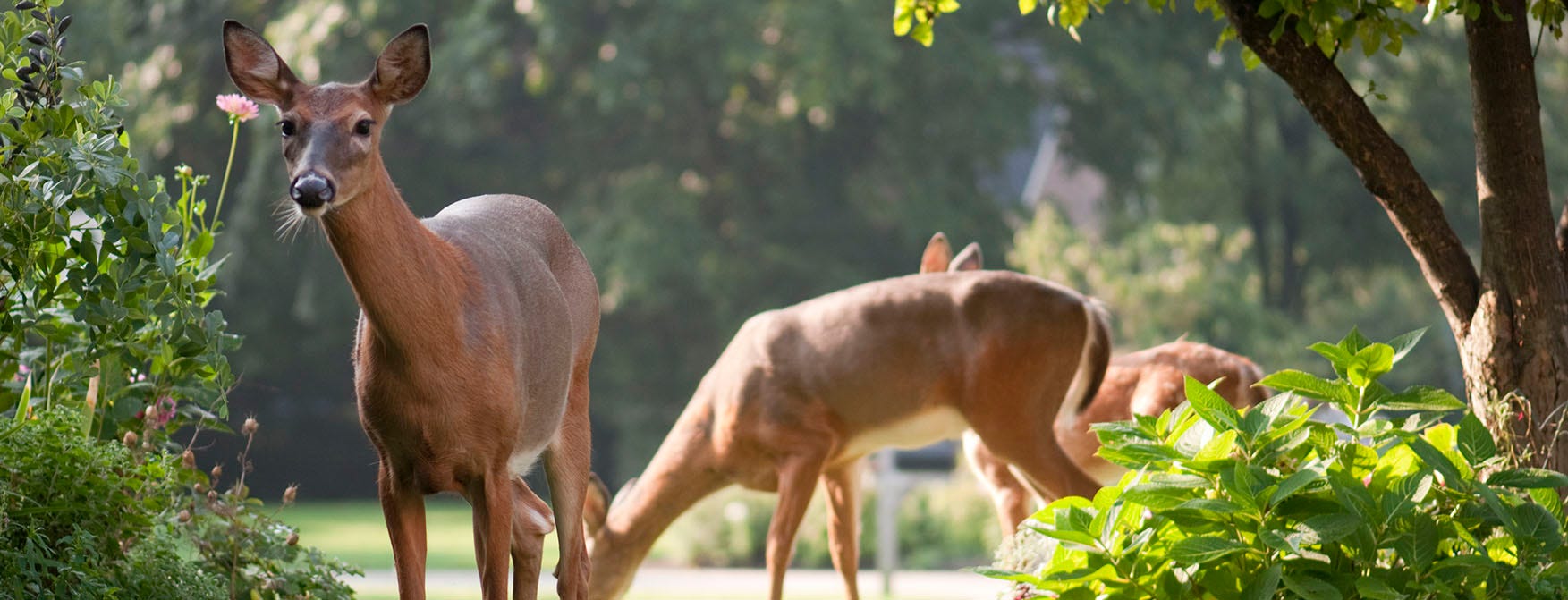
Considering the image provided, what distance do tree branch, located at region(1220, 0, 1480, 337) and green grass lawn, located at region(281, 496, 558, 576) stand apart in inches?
276

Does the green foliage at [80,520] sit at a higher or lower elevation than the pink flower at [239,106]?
lower

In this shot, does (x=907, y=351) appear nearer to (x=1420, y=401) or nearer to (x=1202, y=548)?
(x=1420, y=401)

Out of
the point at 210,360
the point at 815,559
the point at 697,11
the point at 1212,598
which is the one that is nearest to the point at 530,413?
the point at 210,360

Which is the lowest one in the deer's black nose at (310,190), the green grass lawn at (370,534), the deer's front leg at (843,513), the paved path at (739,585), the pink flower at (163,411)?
the green grass lawn at (370,534)

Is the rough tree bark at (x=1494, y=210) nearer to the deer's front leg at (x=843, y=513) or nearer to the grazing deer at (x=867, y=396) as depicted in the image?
the grazing deer at (x=867, y=396)

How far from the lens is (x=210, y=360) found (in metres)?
4.62

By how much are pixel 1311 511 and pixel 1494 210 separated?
150 cm

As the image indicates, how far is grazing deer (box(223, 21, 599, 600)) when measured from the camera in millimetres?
3941

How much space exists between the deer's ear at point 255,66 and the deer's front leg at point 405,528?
91 centimetres

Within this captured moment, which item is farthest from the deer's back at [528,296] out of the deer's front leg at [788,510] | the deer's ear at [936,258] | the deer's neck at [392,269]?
the deer's ear at [936,258]

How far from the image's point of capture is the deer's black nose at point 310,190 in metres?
3.68

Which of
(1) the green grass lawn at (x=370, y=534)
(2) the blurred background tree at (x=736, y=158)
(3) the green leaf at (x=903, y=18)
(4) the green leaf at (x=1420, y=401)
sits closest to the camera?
(4) the green leaf at (x=1420, y=401)

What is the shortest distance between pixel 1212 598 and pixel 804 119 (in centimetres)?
2065

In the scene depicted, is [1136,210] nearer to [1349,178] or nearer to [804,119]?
[1349,178]
